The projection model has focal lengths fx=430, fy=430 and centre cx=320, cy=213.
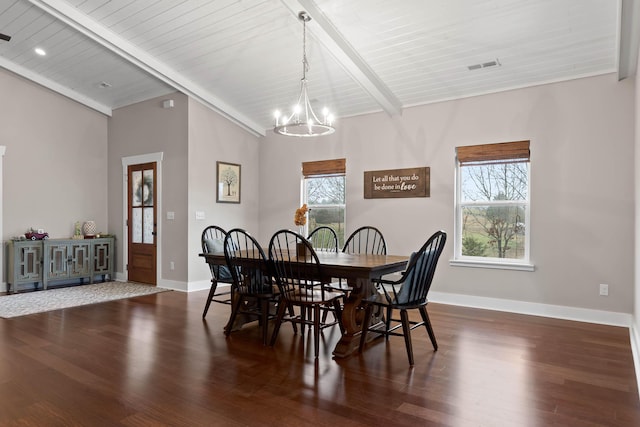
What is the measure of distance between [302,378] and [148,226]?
15.3 feet

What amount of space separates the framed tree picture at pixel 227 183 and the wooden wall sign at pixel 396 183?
6.89ft

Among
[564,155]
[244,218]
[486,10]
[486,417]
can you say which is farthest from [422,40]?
[244,218]

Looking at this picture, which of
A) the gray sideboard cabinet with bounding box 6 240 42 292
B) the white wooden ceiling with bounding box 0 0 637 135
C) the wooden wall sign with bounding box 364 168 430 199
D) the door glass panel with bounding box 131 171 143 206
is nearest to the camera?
the white wooden ceiling with bounding box 0 0 637 135

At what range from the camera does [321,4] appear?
3846mm

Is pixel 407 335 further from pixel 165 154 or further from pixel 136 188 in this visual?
pixel 136 188

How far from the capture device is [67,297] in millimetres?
5551

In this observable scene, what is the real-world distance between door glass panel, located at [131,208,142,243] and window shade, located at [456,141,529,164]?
4.85m

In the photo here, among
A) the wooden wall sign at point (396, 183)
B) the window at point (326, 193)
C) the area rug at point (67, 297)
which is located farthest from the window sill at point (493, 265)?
the area rug at point (67, 297)

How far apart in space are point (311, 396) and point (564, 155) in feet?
12.1

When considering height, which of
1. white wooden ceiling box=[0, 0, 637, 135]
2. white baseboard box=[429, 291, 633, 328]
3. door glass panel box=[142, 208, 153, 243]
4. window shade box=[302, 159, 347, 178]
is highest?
white wooden ceiling box=[0, 0, 637, 135]

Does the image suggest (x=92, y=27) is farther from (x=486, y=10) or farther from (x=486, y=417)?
(x=486, y=417)

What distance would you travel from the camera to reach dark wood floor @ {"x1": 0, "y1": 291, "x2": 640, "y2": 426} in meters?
2.30

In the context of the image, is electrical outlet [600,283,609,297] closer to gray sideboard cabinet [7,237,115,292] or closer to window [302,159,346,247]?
window [302,159,346,247]

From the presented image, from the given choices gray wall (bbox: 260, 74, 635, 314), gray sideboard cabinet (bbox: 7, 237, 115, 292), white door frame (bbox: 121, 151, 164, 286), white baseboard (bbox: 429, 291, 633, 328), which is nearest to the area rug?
gray sideboard cabinet (bbox: 7, 237, 115, 292)
